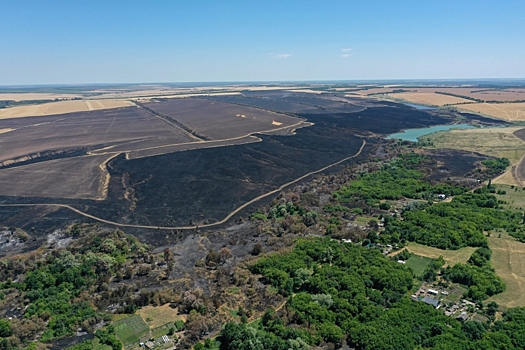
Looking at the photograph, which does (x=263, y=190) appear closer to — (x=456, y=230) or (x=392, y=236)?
(x=392, y=236)

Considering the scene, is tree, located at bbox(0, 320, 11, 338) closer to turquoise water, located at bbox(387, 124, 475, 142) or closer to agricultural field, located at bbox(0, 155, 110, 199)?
agricultural field, located at bbox(0, 155, 110, 199)

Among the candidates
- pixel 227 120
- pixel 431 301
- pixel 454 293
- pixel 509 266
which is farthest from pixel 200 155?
pixel 509 266

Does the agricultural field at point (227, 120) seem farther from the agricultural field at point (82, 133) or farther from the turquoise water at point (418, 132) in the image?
the turquoise water at point (418, 132)

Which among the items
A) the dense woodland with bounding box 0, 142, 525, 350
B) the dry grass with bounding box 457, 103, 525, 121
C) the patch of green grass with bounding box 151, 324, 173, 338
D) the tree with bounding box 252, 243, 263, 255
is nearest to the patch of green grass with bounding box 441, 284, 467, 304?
the dense woodland with bounding box 0, 142, 525, 350

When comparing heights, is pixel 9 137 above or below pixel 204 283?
above

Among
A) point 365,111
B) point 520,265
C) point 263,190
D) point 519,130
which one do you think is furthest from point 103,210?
point 365,111

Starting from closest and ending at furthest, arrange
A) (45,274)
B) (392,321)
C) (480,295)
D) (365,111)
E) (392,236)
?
(392,321), (480,295), (45,274), (392,236), (365,111)

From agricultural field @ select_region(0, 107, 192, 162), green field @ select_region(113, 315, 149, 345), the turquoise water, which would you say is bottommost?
green field @ select_region(113, 315, 149, 345)
